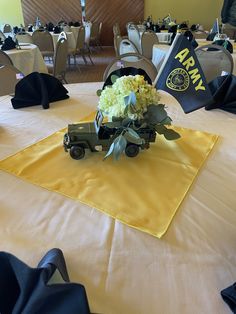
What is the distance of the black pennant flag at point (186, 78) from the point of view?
1088 mm

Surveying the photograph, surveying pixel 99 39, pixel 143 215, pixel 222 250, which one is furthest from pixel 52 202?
pixel 99 39

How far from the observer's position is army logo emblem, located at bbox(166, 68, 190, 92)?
113 centimetres

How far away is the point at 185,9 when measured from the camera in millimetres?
8719

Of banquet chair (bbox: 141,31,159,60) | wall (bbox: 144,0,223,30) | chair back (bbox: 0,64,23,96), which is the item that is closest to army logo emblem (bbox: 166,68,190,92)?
chair back (bbox: 0,64,23,96)

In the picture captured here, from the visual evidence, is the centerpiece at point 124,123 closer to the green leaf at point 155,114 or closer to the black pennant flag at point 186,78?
the green leaf at point 155,114

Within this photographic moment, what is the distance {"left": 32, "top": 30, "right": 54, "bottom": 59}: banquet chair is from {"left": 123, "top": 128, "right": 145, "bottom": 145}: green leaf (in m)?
4.85

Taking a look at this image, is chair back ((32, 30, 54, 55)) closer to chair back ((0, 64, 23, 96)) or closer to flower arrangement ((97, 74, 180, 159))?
chair back ((0, 64, 23, 96))

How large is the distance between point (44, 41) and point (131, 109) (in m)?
4.93

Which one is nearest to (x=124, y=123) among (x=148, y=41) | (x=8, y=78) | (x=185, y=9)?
(x=8, y=78)

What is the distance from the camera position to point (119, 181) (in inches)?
30.7

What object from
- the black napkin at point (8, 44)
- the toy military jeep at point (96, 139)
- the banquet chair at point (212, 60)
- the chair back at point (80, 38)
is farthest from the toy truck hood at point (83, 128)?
the chair back at point (80, 38)

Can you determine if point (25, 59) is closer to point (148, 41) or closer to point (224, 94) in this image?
point (148, 41)

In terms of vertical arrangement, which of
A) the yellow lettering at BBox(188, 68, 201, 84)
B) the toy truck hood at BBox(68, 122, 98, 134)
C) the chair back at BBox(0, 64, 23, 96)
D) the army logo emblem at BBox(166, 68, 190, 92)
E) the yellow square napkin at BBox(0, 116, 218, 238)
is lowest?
the chair back at BBox(0, 64, 23, 96)

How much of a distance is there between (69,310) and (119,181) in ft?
1.37
